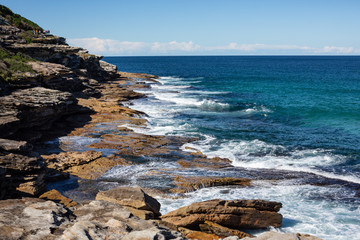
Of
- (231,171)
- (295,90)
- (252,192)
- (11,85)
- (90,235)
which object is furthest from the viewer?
(295,90)

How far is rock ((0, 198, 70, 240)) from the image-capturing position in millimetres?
8312

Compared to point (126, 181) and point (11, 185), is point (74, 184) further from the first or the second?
point (11, 185)

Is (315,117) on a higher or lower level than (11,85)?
lower

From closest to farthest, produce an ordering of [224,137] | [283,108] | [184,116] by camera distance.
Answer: [224,137], [184,116], [283,108]

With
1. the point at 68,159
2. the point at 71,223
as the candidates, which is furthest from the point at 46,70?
the point at 71,223

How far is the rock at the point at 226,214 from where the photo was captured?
40.5ft

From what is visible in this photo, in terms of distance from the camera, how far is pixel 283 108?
46906mm

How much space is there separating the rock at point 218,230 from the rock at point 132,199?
1964 mm

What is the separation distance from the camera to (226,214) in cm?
1262

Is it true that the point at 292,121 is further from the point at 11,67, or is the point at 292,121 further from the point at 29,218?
the point at 29,218

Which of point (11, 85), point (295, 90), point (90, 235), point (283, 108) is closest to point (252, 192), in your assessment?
point (90, 235)

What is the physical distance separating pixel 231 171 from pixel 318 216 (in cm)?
643

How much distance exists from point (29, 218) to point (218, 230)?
265 inches

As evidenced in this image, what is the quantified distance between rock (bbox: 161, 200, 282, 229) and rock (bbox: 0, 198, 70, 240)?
445 centimetres
